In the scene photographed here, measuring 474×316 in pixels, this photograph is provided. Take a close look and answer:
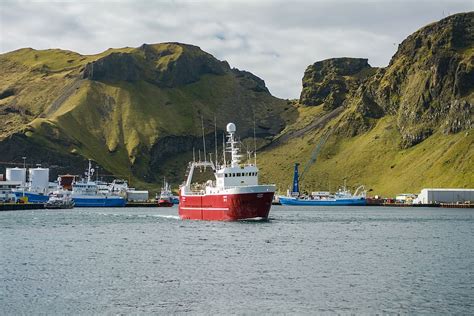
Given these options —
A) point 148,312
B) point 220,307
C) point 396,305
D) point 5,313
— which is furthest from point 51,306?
point 396,305

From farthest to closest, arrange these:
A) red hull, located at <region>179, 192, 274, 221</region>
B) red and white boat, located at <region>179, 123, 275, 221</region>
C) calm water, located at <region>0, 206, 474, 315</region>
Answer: red hull, located at <region>179, 192, 274, 221</region>
red and white boat, located at <region>179, 123, 275, 221</region>
calm water, located at <region>0, 206, 474, 315</region>

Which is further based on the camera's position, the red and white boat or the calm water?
the red and white boat

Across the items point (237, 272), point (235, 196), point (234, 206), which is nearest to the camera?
point (237, 272)

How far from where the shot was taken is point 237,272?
218 ft

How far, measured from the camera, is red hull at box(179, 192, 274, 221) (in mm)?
117938

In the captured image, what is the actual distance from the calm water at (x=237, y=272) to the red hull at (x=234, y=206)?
7295 mm

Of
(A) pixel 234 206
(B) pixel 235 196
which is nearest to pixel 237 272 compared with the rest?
(B) pixel 235 196

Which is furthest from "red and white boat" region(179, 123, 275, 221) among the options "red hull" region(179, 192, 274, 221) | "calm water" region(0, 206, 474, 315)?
"calm water" region(0, 206, 474, 315)

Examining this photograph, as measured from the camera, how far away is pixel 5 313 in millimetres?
49438

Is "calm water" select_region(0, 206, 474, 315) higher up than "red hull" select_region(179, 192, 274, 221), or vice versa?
"red hull" select_region(179, 192, 274, 221)

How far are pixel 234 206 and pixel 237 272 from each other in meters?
52.6

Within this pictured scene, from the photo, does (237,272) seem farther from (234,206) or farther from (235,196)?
(234,206)

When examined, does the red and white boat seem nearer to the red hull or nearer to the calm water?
the red hull

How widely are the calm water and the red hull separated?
729 cm
